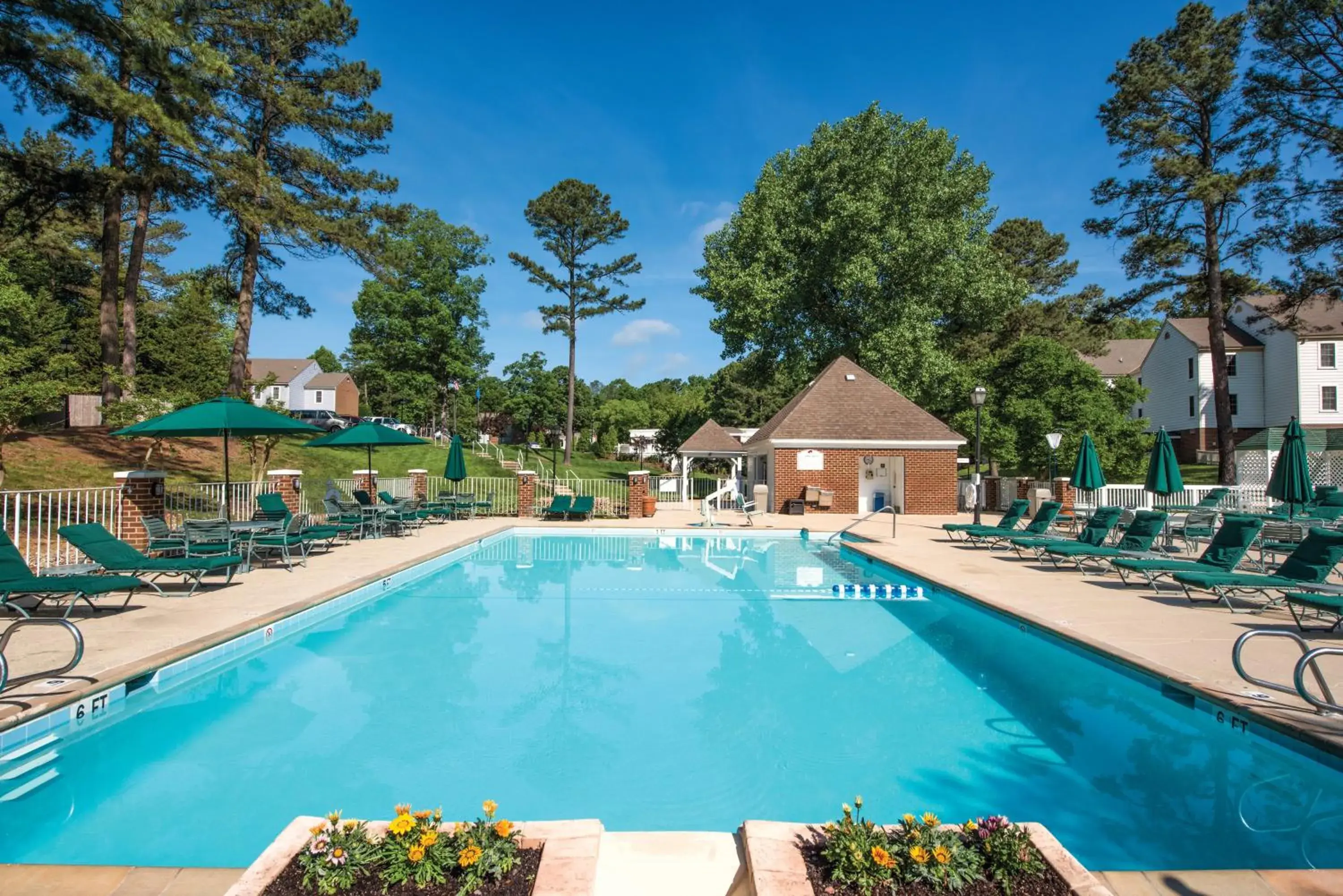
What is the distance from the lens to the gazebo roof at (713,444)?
30.2m

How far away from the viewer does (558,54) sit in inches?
653

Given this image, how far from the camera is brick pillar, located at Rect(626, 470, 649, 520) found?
70.4ft

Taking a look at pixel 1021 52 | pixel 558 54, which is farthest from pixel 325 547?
pixel 1021 52

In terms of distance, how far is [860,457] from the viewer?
24031 mm

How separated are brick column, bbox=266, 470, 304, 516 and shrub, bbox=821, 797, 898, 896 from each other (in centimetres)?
1559

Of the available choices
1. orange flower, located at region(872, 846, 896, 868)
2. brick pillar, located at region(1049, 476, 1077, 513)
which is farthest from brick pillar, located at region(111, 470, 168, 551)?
brick pillar, located at region(1049, 476, 1077, 513)

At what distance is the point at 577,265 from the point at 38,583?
34478 mm

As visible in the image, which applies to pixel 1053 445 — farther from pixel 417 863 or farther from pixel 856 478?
pixel 417 863

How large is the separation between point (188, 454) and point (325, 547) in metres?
11.8

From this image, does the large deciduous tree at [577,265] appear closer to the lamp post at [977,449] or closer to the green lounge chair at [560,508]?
the green lounge chair at [560,508]

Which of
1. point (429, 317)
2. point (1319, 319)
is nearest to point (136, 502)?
point (429, 317)

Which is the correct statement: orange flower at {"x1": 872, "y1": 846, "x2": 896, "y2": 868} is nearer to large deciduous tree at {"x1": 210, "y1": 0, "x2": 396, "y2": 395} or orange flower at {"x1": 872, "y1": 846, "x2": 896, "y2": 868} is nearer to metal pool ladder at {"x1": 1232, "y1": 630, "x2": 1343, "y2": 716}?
metal pool ladder at {"x1": 1232, "y1": 630, "x2": 1343, "y2": 716}

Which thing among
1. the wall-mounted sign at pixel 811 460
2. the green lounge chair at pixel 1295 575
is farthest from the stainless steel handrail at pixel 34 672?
the wall-mounted sign at pixel 811 460

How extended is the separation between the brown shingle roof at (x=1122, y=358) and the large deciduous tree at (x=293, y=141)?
5054 cm
